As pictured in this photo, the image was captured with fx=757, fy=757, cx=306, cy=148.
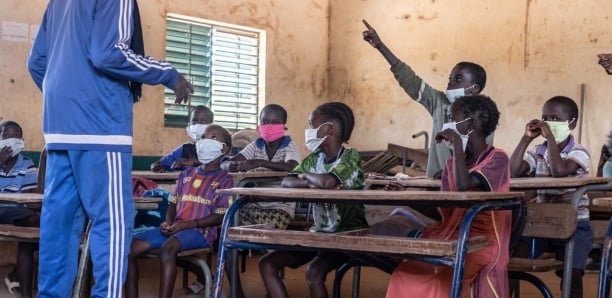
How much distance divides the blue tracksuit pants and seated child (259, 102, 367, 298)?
73 cm

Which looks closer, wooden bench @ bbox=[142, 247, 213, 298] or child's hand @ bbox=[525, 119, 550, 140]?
wooden bench @ bbox=[142, 247, 213, 298]

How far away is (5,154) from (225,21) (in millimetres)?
3502

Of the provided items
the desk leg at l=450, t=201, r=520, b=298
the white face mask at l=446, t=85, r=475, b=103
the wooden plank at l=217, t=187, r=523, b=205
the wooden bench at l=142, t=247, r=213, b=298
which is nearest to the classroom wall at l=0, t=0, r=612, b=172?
the wooden bench at l=142, t=247, r=213, b=298

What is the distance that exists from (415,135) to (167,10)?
114 inches

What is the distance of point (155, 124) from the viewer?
7367mm

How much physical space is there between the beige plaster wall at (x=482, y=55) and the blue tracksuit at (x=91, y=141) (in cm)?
500

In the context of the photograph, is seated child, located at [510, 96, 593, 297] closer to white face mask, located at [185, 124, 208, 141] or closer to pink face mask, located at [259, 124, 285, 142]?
pink face mask, located at [259, 124, 285, 142]

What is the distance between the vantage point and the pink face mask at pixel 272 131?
549cm

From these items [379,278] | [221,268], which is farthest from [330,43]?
[221,268]

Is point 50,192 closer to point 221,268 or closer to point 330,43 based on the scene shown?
point 221,268

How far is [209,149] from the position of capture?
4.22m

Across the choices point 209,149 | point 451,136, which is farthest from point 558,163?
point 209,149

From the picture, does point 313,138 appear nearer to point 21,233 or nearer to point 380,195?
point 380,195

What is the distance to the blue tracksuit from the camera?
306 centimetres
